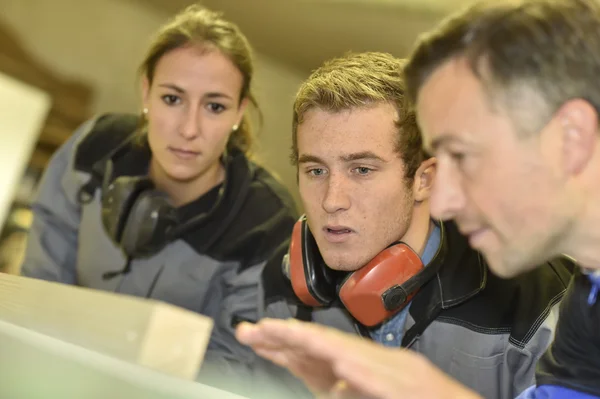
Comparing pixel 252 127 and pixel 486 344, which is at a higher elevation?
pixel 252 127

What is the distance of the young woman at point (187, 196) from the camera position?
1.39m

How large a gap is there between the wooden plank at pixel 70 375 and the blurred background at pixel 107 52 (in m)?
1.95

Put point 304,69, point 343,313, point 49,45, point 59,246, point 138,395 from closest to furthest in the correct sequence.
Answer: point 138,395 < point 343,313 < point 59,246 < point 49,45 < point 304,69

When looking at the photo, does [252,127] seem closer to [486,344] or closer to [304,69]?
[486,344]

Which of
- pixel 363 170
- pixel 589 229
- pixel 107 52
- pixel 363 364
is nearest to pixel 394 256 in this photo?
pixel 363 170

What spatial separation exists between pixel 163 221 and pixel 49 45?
2094mm

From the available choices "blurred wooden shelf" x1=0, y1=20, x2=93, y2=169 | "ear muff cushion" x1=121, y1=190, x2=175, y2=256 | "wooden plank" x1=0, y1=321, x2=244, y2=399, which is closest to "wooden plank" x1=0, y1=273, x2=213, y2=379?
"wooden plank" x1=0, y1=321, x2=244, y2=399

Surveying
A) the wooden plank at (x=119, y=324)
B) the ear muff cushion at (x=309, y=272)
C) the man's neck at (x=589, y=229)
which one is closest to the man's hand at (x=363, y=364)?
the wooden plank at (x=119, y=324)

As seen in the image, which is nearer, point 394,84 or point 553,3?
point 553,3

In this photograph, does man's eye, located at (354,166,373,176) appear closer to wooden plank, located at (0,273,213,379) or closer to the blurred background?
wooden plank, located at (0,273,213,379)

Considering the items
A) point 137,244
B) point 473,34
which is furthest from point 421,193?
point 137,244

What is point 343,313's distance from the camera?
1.19 meters

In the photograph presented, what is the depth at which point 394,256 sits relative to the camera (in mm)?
999

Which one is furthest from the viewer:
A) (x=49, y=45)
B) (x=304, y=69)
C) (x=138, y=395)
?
(x=304, y=69)
